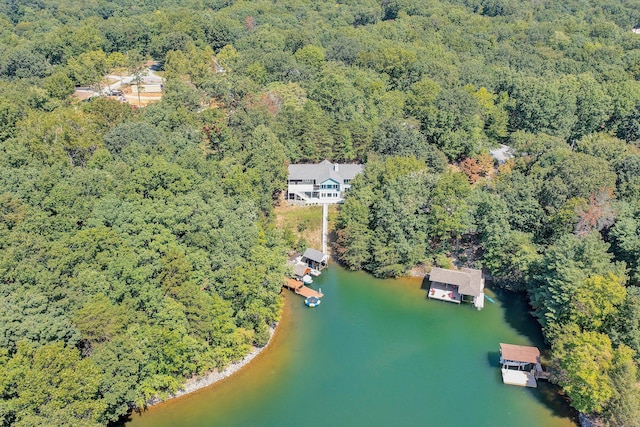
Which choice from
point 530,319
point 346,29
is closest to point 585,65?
point 346,29

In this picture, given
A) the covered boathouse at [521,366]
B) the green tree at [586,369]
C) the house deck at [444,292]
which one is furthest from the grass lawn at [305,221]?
the green tree at [586,369]

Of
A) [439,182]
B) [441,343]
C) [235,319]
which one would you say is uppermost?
[439,182]

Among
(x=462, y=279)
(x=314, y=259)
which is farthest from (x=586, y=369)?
(x=314, y=259)

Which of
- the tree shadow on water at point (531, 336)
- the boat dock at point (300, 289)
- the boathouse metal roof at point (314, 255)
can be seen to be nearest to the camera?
the tree shadow on water at point (531, 336)

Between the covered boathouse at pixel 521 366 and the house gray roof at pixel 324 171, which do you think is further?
the house gray roof at pixel 324 171

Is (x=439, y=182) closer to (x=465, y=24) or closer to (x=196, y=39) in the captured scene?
(x=196, y=39)

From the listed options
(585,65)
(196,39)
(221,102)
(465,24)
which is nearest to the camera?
(221,102)

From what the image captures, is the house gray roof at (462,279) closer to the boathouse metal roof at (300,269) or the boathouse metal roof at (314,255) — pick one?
the boathouse metal roof at (314,255)
